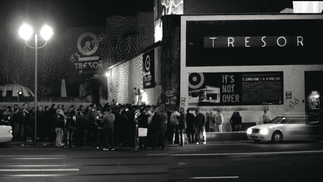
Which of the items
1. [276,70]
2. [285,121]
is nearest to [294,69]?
[276,70]

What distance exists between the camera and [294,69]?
1359 inches

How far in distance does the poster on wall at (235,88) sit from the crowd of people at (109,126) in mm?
6442

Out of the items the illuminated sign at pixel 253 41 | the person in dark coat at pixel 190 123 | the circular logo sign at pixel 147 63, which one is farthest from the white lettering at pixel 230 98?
the person in dark coat at pixel 190 123

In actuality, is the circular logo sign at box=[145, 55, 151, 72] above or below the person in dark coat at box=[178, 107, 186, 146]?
above

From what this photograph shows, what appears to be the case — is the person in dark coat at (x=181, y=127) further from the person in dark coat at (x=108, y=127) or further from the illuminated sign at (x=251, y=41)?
the illuminated sign at (x=251, y=41)

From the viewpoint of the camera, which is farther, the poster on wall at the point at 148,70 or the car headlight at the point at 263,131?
the poster on wall at the point at 148,70

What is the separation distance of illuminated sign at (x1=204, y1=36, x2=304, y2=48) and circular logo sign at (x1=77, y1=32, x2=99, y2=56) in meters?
51.8

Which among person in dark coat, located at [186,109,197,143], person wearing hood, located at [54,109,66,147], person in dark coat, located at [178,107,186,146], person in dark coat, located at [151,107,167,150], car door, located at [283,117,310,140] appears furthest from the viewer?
car door, located at [283,117,310,140]

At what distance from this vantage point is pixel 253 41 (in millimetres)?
34469

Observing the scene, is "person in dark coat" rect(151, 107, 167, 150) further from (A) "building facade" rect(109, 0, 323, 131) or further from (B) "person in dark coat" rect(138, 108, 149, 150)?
(A) "building facade" rect(109, 0, 323, 131)

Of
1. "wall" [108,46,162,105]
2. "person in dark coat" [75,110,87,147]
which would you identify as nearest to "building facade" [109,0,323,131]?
"wall" [108,46,162,105]

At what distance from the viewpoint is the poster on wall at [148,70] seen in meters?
36.6

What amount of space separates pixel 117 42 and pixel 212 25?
3768 centimetres

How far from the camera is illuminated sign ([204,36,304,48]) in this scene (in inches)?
1347
